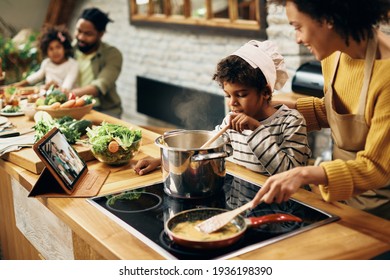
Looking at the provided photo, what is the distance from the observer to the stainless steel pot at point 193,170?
1391 millimetres

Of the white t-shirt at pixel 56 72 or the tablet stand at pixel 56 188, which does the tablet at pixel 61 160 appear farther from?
the white t-shirt at pixel 56 72

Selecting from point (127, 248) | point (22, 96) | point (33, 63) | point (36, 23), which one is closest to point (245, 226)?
point (127, 248)

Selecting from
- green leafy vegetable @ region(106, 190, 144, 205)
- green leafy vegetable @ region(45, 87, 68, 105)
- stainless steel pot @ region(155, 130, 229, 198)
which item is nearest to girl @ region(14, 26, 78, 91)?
green leafy vegetable @ region(45, 87, 68, 105)

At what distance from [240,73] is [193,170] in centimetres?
48

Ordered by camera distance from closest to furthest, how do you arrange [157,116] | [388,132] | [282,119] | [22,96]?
[388,132], [282,119], [22,96], [157,116]

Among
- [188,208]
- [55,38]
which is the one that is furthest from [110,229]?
[55,38]

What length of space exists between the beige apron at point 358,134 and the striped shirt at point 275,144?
0.11m

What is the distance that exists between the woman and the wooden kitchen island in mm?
105

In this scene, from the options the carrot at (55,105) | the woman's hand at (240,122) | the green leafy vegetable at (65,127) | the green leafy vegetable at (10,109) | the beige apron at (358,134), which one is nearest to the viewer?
the beige apron at (358,134)

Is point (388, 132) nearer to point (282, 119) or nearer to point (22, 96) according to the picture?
point (282, 119)

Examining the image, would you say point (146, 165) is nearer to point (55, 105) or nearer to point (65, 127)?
point (65, 127)

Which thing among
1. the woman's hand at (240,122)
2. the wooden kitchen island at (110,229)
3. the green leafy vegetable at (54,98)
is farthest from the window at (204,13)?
the woman's hand at (240,122)
